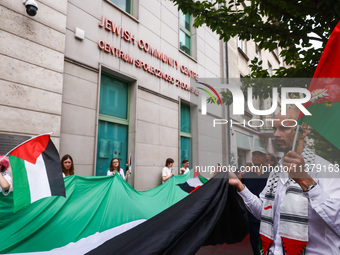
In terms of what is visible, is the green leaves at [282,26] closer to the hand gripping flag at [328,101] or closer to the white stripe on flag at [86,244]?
the hand gripping flag at [328,101]

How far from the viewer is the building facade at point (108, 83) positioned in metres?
6.14

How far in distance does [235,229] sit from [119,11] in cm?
879

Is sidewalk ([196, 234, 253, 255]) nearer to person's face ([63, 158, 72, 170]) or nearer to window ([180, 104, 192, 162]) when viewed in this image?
person's face ([63, 158, 72, 170])

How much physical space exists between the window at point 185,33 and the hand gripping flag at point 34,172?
10.5 m

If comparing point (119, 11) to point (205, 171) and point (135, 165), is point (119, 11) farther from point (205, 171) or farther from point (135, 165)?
point (205, 171)

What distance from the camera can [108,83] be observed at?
30.0ft

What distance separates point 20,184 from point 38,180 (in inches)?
8.3

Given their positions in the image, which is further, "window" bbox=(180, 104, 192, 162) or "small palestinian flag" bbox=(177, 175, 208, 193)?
"window" bbox=(180, 104, 192, 162)

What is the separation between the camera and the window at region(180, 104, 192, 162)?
12375 millimetres

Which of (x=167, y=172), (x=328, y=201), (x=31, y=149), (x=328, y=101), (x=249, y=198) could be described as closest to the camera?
(x=328, y=201)

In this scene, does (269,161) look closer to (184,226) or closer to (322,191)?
(322,191)

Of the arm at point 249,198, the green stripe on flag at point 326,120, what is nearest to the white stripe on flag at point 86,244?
the arm at point 249,198

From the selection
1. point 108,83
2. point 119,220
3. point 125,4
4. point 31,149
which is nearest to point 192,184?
point 119,220

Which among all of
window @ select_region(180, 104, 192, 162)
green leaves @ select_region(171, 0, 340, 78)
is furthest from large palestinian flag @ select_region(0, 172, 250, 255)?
window @ select_region(180, 104, 192, 162)
